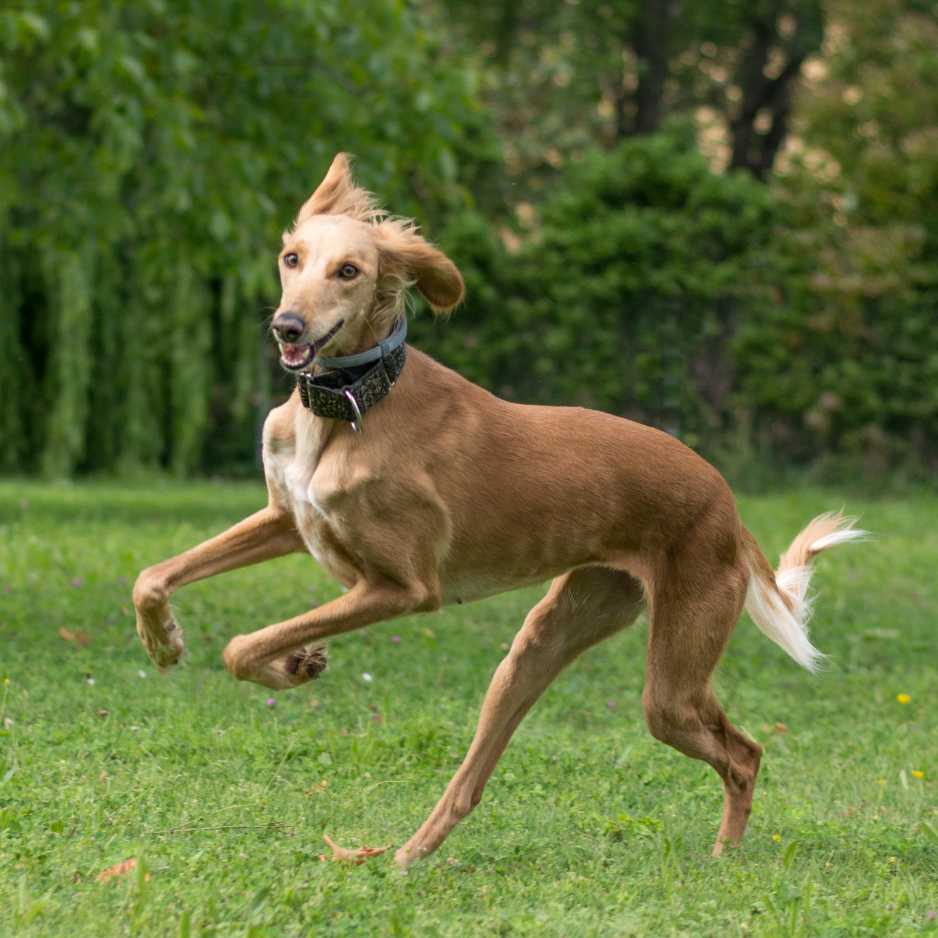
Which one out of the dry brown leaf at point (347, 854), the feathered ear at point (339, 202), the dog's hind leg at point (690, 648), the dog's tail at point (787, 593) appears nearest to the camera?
the dry brown leaf at point (347, 854)

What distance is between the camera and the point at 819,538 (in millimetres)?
5688

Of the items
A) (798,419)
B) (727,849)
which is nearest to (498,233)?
(798,419)

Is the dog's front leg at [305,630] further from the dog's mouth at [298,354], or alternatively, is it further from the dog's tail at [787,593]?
the dog's tail at [787,593]

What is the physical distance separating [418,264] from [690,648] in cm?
151

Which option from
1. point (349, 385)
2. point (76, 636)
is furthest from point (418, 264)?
point (76, 636)

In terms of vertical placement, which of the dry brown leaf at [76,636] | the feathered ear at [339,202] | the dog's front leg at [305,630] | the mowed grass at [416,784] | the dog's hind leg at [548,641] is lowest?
the dry brown leaf at [76,636]

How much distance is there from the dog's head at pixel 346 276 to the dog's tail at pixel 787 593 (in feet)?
4.79

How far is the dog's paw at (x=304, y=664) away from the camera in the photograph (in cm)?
458

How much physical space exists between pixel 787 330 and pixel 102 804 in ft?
45.3

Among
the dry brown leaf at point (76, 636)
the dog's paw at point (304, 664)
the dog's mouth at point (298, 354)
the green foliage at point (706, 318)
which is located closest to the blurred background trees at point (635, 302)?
the green foliage at point (706, 318)

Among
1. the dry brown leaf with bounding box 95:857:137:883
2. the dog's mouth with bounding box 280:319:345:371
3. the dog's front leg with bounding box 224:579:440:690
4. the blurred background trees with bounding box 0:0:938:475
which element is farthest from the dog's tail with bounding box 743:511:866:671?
the blurred background trees with bounding box 0:0:938:475

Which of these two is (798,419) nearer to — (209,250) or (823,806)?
(209,250)

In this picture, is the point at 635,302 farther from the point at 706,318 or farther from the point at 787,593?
the point at 787,593

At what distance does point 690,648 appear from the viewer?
508 cm
